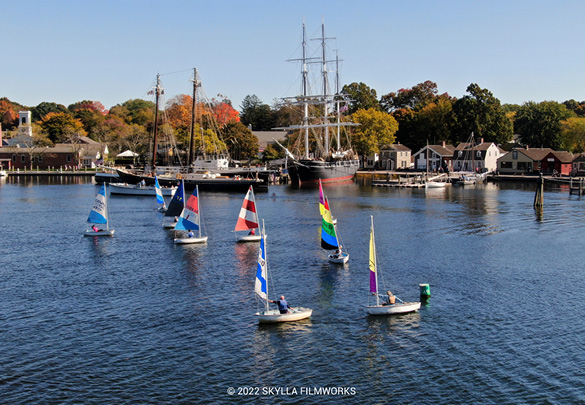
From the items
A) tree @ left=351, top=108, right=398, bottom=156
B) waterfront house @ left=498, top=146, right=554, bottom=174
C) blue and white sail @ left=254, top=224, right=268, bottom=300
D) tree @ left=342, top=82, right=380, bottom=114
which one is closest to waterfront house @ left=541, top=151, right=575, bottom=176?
waterfront house @ left=498, top=146, right=554, bottom=174

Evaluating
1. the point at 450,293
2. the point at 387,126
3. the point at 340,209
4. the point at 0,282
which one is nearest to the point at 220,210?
the point at 340,209

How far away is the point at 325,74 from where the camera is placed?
15712 cm

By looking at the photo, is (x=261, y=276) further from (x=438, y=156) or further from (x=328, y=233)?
(x=438, y=156)

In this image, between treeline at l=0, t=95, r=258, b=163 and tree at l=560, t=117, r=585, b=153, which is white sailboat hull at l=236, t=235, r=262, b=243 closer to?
treeline at l=0, t=95, r=258, b=163

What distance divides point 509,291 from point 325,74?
402 ft

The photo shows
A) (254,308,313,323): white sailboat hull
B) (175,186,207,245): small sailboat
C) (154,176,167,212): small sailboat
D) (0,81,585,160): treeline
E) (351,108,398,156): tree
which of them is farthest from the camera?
(351,108,398,156): tree

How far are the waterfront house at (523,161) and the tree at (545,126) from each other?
17438 millimetres

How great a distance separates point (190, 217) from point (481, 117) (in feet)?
421

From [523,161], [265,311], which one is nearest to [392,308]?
[265,311]

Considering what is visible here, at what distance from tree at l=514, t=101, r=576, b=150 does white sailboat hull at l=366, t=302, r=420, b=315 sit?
146 meters

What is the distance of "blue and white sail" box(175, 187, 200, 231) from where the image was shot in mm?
59281

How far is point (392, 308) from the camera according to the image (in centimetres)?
3584

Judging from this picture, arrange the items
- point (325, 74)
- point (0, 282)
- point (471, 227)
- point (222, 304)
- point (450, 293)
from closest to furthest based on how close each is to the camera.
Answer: point (222, 304)
point (450, 293)
point (0, 282)
point (471, 227)
point (325, 74)

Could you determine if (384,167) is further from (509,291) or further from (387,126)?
(509,291)
